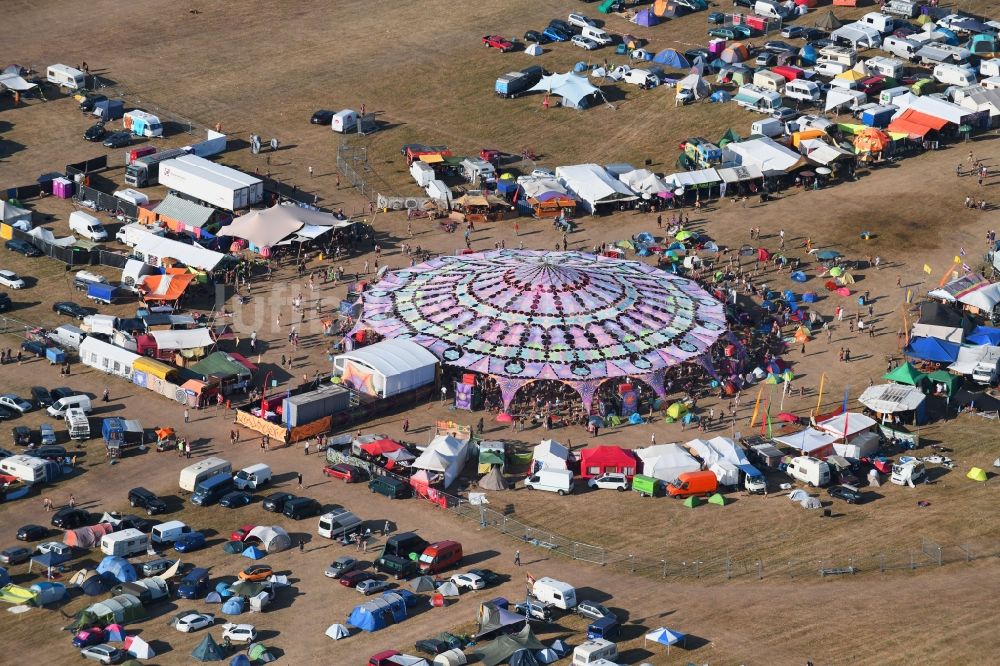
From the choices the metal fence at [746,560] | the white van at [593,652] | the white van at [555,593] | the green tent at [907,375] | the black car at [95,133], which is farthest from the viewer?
the black car at [95,133]

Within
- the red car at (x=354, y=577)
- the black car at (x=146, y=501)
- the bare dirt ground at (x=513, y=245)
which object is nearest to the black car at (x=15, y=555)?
the bare dirt ground at (x=513, y=245)

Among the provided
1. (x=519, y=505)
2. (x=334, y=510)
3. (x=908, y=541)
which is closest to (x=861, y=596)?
(x=908, y=541)

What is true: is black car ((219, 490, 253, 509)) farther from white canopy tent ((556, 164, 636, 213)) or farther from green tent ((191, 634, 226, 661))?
white canopy tent ((556, 164, 636, 213))

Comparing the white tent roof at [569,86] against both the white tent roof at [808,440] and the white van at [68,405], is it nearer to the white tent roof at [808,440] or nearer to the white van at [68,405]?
the white tent roof at [808,440]

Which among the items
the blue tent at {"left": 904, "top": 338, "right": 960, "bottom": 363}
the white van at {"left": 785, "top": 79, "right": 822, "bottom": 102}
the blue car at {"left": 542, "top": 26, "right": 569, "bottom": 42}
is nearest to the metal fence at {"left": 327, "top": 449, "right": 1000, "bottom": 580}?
the blue tent at {"left": 904, "top": 338, "right": 960, "bottom": 363}

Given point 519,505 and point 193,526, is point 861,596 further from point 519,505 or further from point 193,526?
point 193,526

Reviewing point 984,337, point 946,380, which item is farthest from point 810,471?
point 984,337
